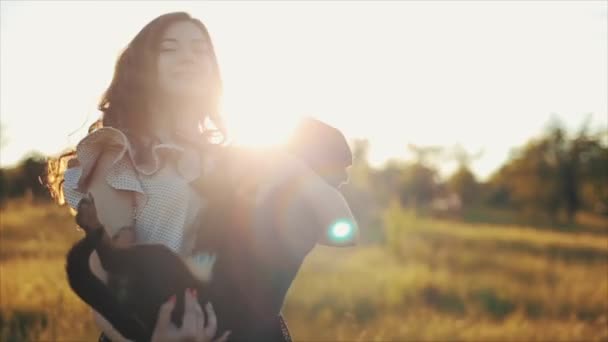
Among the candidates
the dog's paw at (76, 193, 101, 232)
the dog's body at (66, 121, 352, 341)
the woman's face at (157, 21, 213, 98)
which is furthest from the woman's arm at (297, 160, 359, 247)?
the woman's face at (157, 21, 213, 98)

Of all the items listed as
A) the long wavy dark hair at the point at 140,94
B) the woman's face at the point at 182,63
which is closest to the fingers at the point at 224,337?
→ the long wavy dark hair at the point at 140,94

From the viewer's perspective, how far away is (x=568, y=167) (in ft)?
158

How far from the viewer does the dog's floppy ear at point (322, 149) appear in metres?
1.62

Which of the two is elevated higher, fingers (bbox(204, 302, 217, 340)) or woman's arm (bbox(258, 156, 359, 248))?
woman's arm (bbox(258, 156, 359, 248))

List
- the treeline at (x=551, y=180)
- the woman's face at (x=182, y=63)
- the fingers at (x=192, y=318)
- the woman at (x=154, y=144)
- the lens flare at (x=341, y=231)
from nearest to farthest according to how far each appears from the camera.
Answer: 1. the lens flare at (x=341, y=231)
2. the fingers at (x=192, y=318)
3. the woman at (x=154, y=144)
4. the woman's face at (x=182, y=63)
5. the treeline at (x=551, y=180)

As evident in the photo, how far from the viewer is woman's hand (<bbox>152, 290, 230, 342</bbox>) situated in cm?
156

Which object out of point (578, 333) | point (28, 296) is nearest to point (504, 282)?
point (578, 333)

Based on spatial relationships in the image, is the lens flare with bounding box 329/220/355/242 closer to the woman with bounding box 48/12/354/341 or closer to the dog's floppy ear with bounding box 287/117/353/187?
the dog's floppy ear with bounding box 287/117/353/187

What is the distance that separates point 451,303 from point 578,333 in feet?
11.2

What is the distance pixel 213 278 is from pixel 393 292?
24.0 feet

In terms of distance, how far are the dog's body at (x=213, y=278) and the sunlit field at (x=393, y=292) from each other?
2467 mm

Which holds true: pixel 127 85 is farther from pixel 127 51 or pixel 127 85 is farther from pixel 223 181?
pixel 223 181

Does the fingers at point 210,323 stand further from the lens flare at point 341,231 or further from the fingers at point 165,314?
the lens flare at point 341,231

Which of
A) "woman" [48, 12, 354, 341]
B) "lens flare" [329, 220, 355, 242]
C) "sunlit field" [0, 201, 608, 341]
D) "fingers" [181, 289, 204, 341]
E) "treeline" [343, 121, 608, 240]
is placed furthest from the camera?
"treeline" [343, 121, 608, 240]
